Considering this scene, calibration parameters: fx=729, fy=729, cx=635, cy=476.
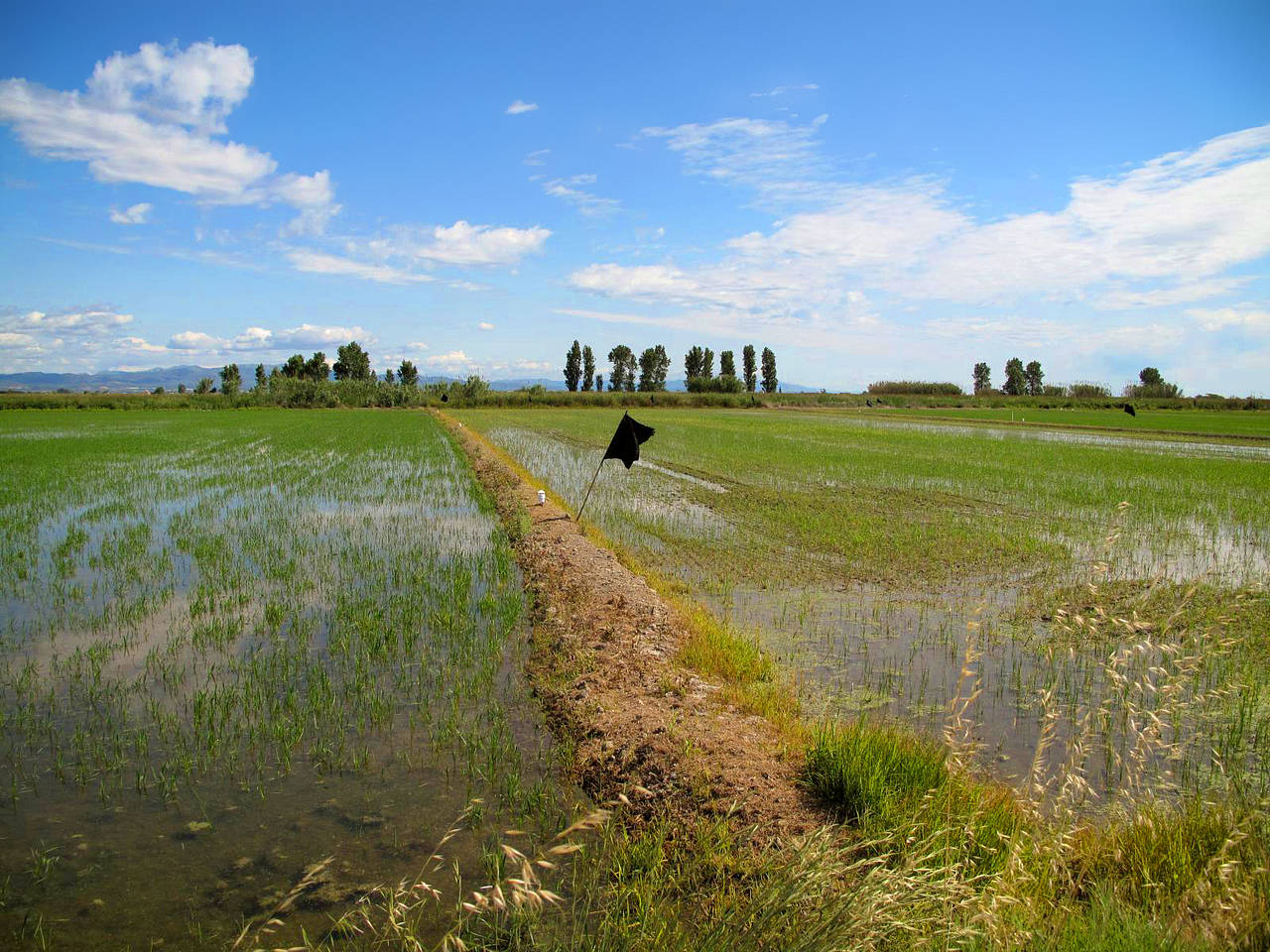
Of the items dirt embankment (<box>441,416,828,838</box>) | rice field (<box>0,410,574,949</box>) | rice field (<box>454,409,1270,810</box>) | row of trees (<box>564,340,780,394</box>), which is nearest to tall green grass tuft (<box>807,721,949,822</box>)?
dirt embankment (<box>441,416,828,838</box>)

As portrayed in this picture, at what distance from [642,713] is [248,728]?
263 cm

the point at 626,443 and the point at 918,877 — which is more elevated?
the point at 626,443

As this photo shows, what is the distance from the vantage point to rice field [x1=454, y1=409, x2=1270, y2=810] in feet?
15.9

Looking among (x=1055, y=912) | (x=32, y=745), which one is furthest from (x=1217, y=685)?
(x=32, y=745)

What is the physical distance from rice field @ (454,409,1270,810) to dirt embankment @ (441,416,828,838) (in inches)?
37.9

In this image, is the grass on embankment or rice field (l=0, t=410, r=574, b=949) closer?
the grass on embankment

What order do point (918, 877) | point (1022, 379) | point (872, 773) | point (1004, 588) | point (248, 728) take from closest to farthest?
point (918, 877) < point (872, 773) < point (248, 728) < point (1004, 588) < point (1022, 379)

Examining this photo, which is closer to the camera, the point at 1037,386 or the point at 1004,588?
the point at 1004,588

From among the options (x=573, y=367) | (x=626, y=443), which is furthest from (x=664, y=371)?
(x=626, y=443)

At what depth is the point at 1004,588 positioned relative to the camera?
862 cm

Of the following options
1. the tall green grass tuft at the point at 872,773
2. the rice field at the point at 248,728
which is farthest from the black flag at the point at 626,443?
the tall green grass tuft at the point at 872,773

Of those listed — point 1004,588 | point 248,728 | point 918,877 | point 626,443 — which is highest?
point 626,443

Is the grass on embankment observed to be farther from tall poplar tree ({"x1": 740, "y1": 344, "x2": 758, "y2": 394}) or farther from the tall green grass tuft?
tall poplar tree ({"x1": 740, "y1": 344, "x2": 758, "y2": 394})

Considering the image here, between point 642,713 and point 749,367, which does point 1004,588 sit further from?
point 749,367
